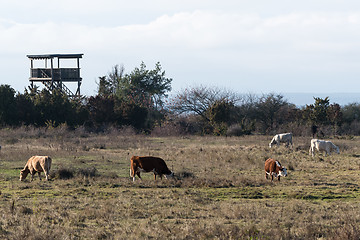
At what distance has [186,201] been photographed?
665 inches

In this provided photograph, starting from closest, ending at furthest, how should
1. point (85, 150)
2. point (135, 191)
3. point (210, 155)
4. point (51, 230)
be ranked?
point (51, 230) < point (135, 191) < point (210, 155) < point (85, 150)

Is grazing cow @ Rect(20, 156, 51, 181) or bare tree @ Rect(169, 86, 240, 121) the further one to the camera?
bare tree @ Rect(169, 86, 240, 121)

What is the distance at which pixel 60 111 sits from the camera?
5775cm

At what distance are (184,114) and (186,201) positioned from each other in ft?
172

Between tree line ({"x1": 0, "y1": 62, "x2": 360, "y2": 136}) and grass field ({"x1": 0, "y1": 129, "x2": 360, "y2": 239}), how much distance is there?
25855 millimetres

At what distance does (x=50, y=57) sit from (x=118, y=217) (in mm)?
50912

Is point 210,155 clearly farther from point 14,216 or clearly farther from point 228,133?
point 228,133

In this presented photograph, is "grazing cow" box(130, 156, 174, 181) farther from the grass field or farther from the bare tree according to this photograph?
the bare tree

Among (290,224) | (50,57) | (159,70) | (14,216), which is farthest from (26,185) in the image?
(159,70)

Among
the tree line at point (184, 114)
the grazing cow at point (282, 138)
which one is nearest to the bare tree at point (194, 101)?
the tree line at point (184, 114)

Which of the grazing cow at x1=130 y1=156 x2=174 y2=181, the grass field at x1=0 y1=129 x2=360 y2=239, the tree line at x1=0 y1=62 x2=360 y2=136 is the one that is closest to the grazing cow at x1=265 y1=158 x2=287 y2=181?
the grass field at x1=0 y1=129 x2=360 y2=239

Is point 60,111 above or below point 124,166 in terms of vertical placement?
above

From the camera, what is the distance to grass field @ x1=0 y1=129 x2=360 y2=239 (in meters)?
12.4

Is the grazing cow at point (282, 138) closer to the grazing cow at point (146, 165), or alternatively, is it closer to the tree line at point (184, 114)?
the tree line at point (184, 114)
